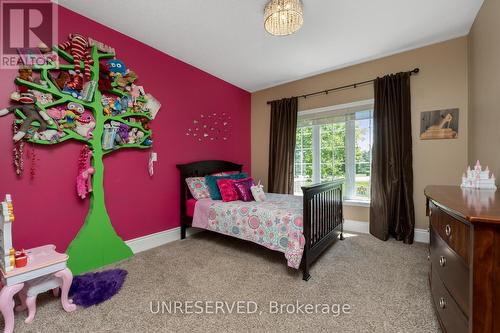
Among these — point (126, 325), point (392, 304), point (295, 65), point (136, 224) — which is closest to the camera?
point (126, 325)

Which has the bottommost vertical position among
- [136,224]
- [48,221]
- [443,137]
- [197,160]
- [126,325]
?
[126,325]

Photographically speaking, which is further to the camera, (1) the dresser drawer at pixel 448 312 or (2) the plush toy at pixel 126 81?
(2) the plush toy at pixel 126 81

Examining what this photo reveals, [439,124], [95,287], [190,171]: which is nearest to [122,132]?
[190,171]

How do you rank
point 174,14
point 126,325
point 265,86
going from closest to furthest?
point 126,325
point 174,14
point 265,86

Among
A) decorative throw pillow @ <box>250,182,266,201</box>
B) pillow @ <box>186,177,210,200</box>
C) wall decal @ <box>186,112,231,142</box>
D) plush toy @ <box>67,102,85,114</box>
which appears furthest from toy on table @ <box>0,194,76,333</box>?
wall decal @ <box>186,112,231,142</box>

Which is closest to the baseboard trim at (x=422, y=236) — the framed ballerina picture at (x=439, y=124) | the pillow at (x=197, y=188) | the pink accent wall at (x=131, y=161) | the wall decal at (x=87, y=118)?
the framed ballerina picture at (x=439, y=124)

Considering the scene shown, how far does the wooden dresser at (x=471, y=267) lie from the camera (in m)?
0.83

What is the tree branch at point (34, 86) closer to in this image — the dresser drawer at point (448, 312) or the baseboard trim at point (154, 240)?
the baseboard trim at point (154, 240)

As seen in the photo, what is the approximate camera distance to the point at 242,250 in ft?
8.77

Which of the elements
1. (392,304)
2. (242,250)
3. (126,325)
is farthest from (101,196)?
(392,304)

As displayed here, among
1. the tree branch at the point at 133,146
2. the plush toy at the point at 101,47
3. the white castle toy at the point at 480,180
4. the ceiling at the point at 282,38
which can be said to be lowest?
the white castle toy at the point at 480,180

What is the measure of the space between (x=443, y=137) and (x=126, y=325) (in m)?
3.72

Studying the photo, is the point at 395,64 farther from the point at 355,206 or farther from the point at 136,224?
the point at 136,224
